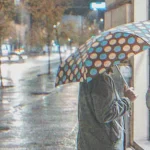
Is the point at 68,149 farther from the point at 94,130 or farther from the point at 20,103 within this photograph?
the point at 20,103

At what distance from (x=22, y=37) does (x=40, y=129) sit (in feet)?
259

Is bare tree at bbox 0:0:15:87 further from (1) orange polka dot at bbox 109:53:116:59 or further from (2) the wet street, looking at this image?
(1) orange polka dot at bbox 109:53:116:59

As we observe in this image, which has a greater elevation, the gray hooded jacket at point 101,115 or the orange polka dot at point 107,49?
the orange polka dot at point 107,49

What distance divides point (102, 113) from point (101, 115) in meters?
0.02

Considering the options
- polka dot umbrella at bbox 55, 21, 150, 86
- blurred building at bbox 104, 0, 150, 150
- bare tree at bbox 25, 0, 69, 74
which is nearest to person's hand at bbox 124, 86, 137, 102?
polka dot umbrella at bbox 55, 21, 150, 86

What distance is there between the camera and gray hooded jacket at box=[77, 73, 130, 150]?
4168mm

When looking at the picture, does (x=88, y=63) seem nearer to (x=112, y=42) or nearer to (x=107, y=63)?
(x=107, y=63)

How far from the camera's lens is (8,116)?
13.5 metres

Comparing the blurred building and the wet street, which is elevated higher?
the blurred building

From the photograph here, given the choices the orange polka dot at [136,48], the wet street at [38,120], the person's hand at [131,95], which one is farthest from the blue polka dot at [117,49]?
the wet street at [38,120]

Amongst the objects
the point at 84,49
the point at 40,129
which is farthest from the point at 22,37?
the point at 84,49

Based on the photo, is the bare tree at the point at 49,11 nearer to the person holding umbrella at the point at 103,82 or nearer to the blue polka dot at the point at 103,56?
the person holding umbrella at the point at 103,82

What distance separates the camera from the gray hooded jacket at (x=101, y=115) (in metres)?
4.17

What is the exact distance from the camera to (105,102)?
13.6ft
